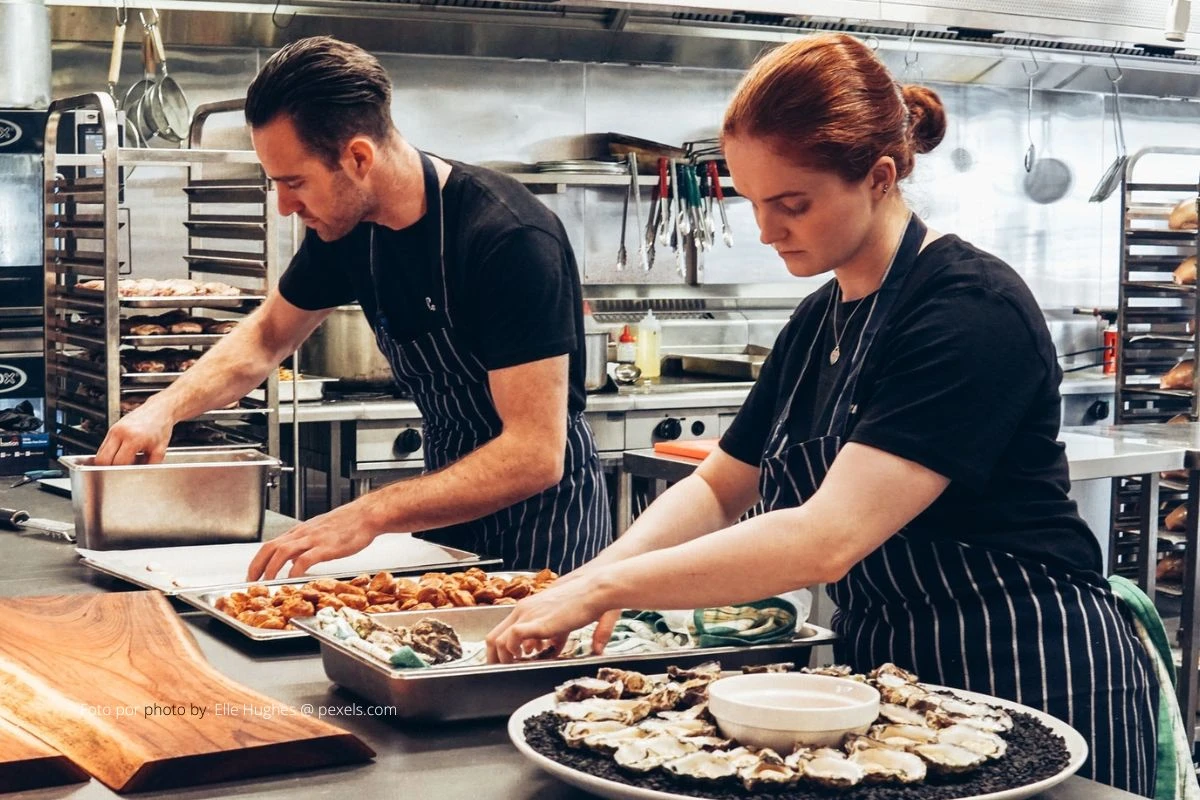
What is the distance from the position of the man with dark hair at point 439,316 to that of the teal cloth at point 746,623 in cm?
66

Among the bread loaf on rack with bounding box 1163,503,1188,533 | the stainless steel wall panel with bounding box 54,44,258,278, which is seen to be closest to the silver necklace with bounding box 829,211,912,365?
the bread loaf on rack with bounding box 1163,503,1188,533

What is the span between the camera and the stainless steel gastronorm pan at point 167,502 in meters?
2.44

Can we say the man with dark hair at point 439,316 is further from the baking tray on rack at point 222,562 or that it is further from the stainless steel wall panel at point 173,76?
the stainless steel wall panel at point 173,76

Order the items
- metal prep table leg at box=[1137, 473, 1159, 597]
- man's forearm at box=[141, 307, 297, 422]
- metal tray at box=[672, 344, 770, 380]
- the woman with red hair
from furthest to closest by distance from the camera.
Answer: metal tray at box=[672, 344, 770, 380] < metal prep table leg at box=[1137, 473, 1159, 597] < man's forearm at box=[141, 307, 297, 422] < the woman with red hair

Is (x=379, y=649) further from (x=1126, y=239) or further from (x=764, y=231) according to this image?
(x=1126, y=239)

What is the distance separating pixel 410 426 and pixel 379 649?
3232 mm

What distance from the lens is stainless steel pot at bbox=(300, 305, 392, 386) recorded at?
477 centimetres

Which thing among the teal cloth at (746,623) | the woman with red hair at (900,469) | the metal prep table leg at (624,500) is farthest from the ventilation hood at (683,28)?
the teal cloth at (746,623)

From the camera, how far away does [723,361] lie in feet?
18.4

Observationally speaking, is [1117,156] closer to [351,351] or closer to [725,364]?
[725,364]

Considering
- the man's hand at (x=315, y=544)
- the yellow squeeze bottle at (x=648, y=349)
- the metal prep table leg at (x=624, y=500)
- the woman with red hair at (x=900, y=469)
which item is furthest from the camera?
the yellow squeeze bottle at (x=648, y=349)

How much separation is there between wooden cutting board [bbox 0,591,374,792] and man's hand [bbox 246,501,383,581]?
0.26 metres

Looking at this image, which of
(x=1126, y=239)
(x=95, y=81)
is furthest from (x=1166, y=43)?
(x=95, y=81)

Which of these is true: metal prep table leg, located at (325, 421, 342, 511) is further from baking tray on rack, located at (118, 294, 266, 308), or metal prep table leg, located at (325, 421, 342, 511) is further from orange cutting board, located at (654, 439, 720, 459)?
orange cutting board, located at (654, 439, 720, 459)
